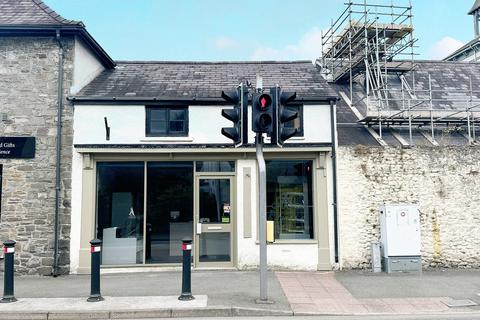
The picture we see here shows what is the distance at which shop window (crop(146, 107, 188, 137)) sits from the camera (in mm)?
11023

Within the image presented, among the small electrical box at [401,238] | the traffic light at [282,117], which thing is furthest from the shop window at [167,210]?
the small electrical box at [401,238]

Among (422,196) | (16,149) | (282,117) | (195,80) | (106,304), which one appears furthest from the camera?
(195,80)

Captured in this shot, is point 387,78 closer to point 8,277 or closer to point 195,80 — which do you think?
point 195,80

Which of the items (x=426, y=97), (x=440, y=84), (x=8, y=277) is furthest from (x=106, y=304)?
(x=440, y=84)

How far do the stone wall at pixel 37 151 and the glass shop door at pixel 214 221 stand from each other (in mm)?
3251

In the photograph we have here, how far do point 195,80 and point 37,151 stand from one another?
4.76m

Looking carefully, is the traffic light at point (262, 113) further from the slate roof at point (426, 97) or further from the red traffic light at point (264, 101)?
the slate roof at point (426, 97)

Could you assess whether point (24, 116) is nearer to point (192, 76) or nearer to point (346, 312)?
point (192, 76)

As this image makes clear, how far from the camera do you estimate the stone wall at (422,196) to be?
427 inches

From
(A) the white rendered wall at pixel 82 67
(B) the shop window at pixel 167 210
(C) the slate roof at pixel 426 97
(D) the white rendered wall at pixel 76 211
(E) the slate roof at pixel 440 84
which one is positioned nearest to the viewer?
(D) the white rendered wall at pixel 76 211

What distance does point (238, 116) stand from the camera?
302 inches

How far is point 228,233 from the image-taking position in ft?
35.9

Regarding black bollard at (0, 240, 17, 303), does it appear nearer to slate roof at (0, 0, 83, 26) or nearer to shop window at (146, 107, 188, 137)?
shop window at (146, 107, 188, 137)

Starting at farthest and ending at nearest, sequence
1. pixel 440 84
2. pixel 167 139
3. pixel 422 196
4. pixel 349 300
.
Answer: pixel 440 84 < pixel 422 196 < pixel 167 139 < pixel 349 300
